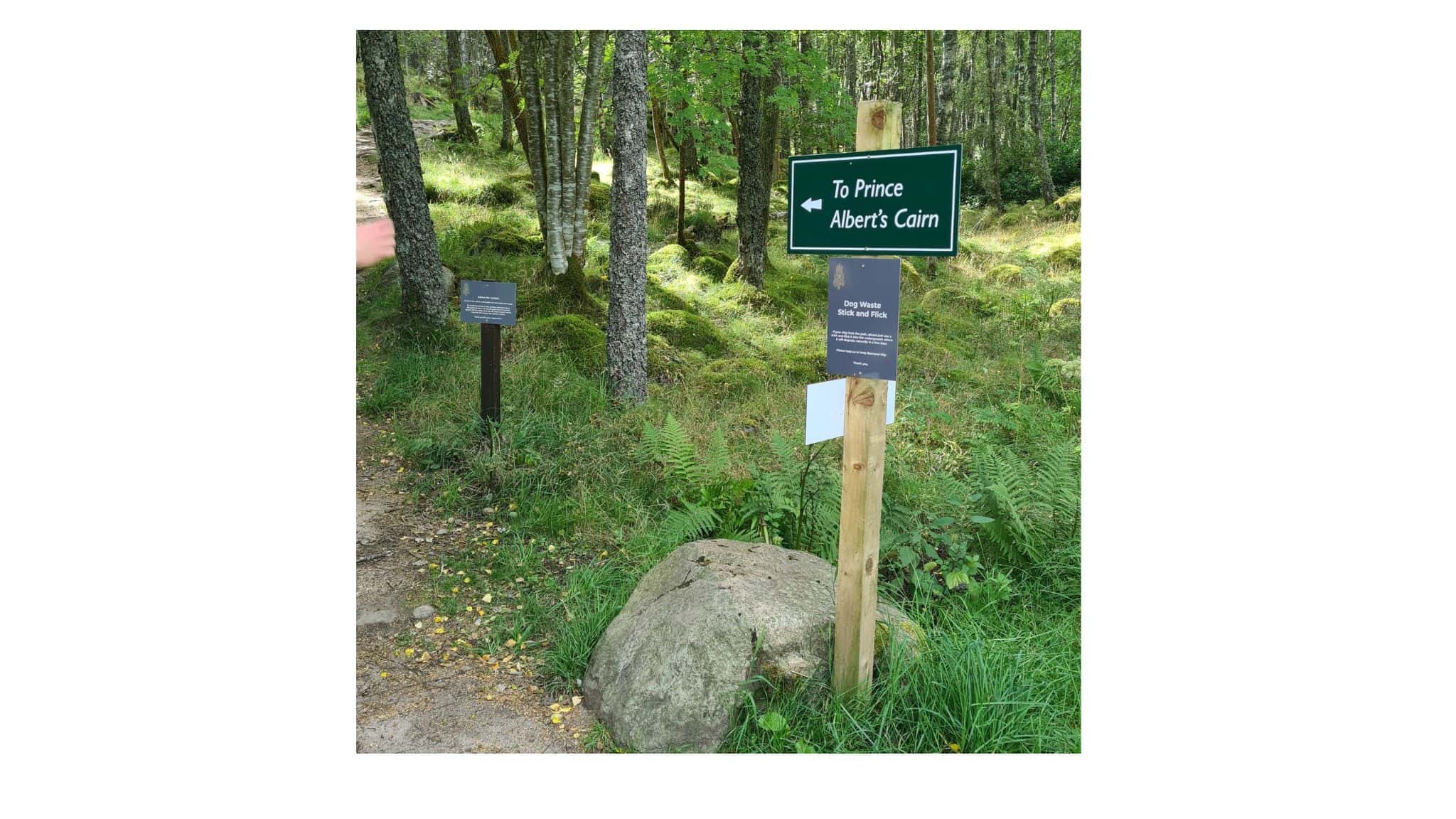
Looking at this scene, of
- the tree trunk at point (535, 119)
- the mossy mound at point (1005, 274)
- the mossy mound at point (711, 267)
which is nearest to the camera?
the tree trunk at point (535, 119)

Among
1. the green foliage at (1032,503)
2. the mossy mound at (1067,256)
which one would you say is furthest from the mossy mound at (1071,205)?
the green foliage at (1032,503)

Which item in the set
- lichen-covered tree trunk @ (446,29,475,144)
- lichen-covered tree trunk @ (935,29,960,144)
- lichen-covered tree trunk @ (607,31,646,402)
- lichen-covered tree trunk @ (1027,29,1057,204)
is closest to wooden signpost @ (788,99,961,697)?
lichen-covered tree trunk @ (607,31,646,402)

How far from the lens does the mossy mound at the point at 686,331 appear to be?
31.1 ft

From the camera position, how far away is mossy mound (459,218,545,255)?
1162cm

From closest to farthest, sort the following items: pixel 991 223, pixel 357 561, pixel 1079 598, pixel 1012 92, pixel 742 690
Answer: pixel 742 690 < pixel 1079 598 < pixel 357 561 < pixel 991 223 < pixel 1012 92

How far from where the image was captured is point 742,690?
3.43 m

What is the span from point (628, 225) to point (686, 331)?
7.91ft

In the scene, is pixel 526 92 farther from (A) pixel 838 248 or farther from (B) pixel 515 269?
(A) pixel 838 248

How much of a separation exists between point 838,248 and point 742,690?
1854 mm

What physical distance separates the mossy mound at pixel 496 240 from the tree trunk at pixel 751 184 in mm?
2903

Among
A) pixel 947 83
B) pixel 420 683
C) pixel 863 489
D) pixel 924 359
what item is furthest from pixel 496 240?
pixel 863 489

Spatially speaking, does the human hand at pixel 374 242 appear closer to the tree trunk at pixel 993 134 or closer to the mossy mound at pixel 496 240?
the mossy mound at pixel 496 240

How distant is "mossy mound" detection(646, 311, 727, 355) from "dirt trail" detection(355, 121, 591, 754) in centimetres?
419

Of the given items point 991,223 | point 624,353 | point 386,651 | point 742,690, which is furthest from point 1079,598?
point 991,223
